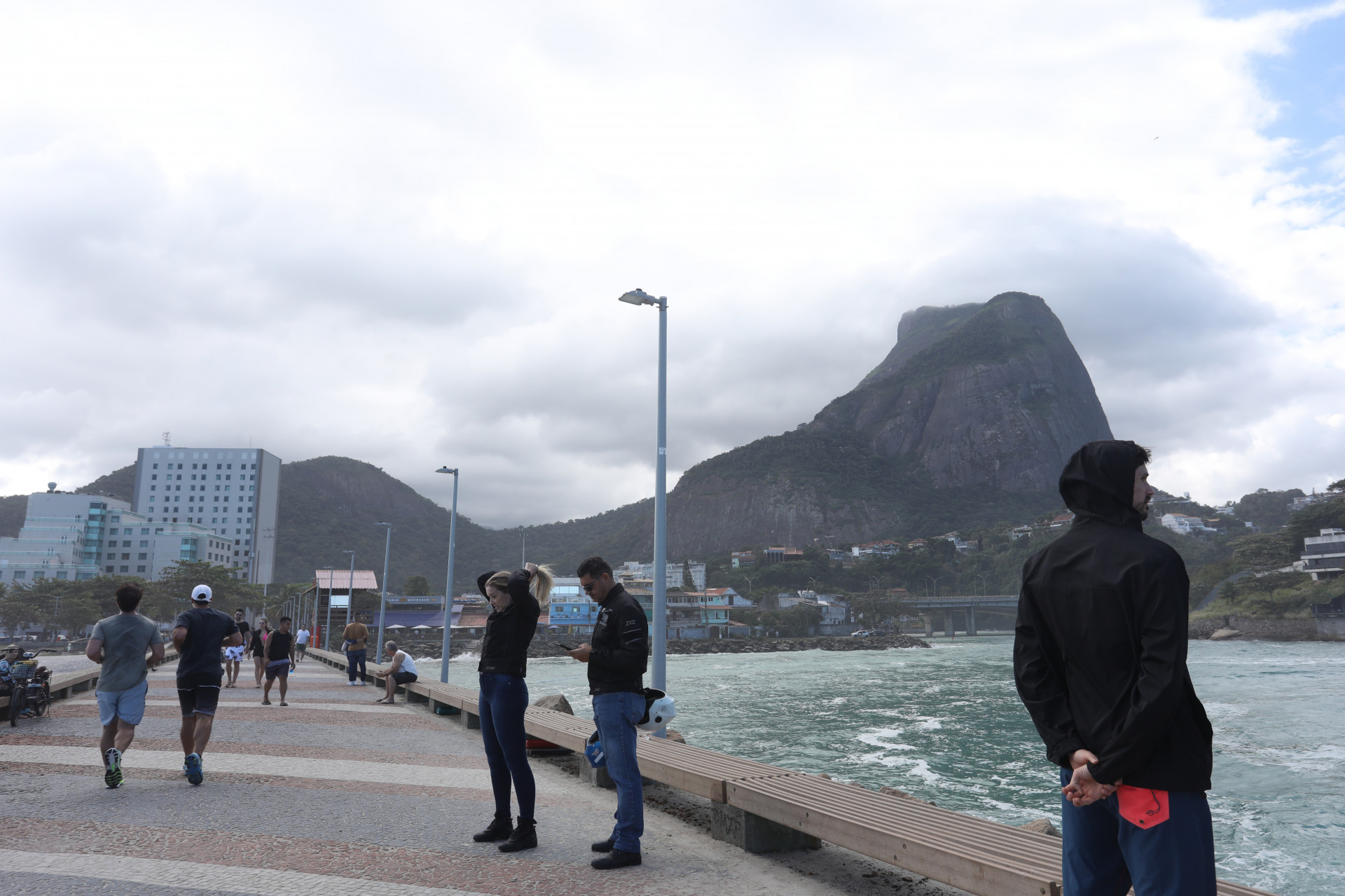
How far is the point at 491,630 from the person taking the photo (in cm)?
514

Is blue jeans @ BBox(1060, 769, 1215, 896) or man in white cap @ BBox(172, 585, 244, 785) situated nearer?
blue jeans @ BBox(1060, 769, 1215, 896)

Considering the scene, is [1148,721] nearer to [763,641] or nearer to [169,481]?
[763,641]

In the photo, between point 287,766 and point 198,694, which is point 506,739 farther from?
point 287,766

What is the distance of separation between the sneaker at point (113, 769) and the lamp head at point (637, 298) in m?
7.42

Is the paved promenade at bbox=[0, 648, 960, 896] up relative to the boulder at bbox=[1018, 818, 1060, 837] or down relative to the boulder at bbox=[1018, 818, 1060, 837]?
up

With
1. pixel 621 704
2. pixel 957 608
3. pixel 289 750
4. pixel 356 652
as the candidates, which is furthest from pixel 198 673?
pixel 957 608

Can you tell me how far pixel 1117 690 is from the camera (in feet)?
7.36

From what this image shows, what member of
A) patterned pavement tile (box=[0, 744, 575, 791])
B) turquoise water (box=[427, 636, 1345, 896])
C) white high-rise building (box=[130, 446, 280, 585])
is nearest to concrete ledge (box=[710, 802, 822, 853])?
patterned pavement tile (box=[0, 744, 575, 791])

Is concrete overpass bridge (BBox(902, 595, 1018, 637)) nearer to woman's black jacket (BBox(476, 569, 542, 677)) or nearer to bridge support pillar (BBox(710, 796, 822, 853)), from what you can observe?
bridge support pillar (BBox(710, 796, 822, 853))

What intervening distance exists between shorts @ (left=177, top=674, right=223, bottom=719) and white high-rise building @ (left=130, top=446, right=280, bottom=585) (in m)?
163

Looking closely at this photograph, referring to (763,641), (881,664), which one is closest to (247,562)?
(763,641)

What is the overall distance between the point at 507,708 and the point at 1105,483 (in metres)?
3.78

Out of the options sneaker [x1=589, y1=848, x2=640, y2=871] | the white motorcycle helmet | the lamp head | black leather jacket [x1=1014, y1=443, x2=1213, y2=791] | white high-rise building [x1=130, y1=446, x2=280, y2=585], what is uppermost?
white high-rise building [x1=130, y1=446, x2=280, y2=585]

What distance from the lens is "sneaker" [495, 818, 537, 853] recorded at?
4.84 meters
